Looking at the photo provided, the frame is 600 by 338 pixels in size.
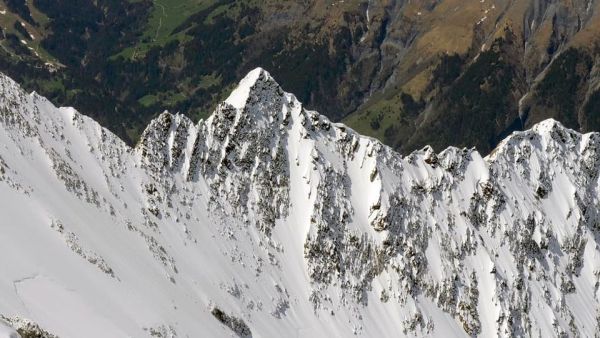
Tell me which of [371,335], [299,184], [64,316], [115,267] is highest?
[299,184]

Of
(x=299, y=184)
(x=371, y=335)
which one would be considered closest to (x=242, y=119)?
(x=299, y=184)

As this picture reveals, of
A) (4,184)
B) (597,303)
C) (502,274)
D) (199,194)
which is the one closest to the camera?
(4,184)

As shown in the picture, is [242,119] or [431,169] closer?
[242,119]

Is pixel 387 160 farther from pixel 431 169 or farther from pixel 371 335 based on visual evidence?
pixel 371 335

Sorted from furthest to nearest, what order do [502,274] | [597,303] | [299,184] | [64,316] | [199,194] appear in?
1. [597,303]
2. [502,274]
3. [299,184]
4. [199,194]
5. [64,316]

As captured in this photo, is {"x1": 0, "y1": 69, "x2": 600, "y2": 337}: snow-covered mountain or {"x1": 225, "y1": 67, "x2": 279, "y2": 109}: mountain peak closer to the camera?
{"x1": 0, "y1": 69, "x2": 600, "y2": 337}: snow-covered mountain

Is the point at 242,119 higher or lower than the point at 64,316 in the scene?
higher

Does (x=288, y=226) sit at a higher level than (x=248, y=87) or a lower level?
lower

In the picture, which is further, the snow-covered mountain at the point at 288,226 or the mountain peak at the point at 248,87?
the mountain peak at the point at 248,87
